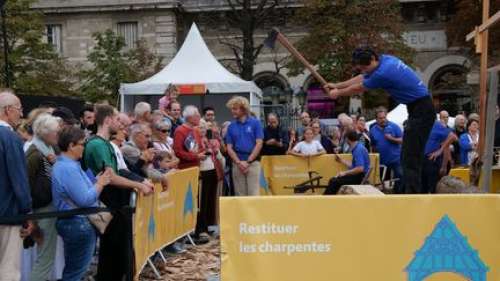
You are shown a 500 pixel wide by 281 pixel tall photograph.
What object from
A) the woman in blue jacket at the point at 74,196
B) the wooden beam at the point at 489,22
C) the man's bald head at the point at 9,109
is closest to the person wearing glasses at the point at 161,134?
the woman in blue jacket at the point at 74,196

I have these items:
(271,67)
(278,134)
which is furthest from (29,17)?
(278,134)

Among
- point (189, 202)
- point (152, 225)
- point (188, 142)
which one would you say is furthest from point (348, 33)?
point (152, 225)

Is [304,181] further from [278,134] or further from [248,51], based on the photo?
[248,51]

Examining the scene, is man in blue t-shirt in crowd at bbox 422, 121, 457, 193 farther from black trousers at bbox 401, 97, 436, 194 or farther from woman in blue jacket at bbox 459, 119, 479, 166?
black trousers at bbox 401, 97, 436, 194

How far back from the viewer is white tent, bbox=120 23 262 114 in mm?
15820

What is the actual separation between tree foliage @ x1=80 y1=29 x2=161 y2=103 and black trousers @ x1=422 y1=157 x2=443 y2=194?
2159cm

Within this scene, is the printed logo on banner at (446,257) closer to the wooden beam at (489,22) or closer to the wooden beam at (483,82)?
the wooden beam at (489,22)

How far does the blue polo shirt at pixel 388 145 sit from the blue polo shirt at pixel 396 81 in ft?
18.8

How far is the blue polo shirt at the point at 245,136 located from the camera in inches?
354

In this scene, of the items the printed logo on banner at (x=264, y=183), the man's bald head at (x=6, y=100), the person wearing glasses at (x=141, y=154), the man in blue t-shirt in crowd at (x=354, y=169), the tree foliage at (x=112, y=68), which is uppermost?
the tree foliage at (x=112, y=68)

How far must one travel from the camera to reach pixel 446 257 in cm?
359

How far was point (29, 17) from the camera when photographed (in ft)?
97.0

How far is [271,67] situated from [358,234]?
3195 cm

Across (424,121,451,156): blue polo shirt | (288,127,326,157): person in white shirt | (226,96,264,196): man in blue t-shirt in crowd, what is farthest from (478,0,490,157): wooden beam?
(288,127,326,157): person in white shirt
